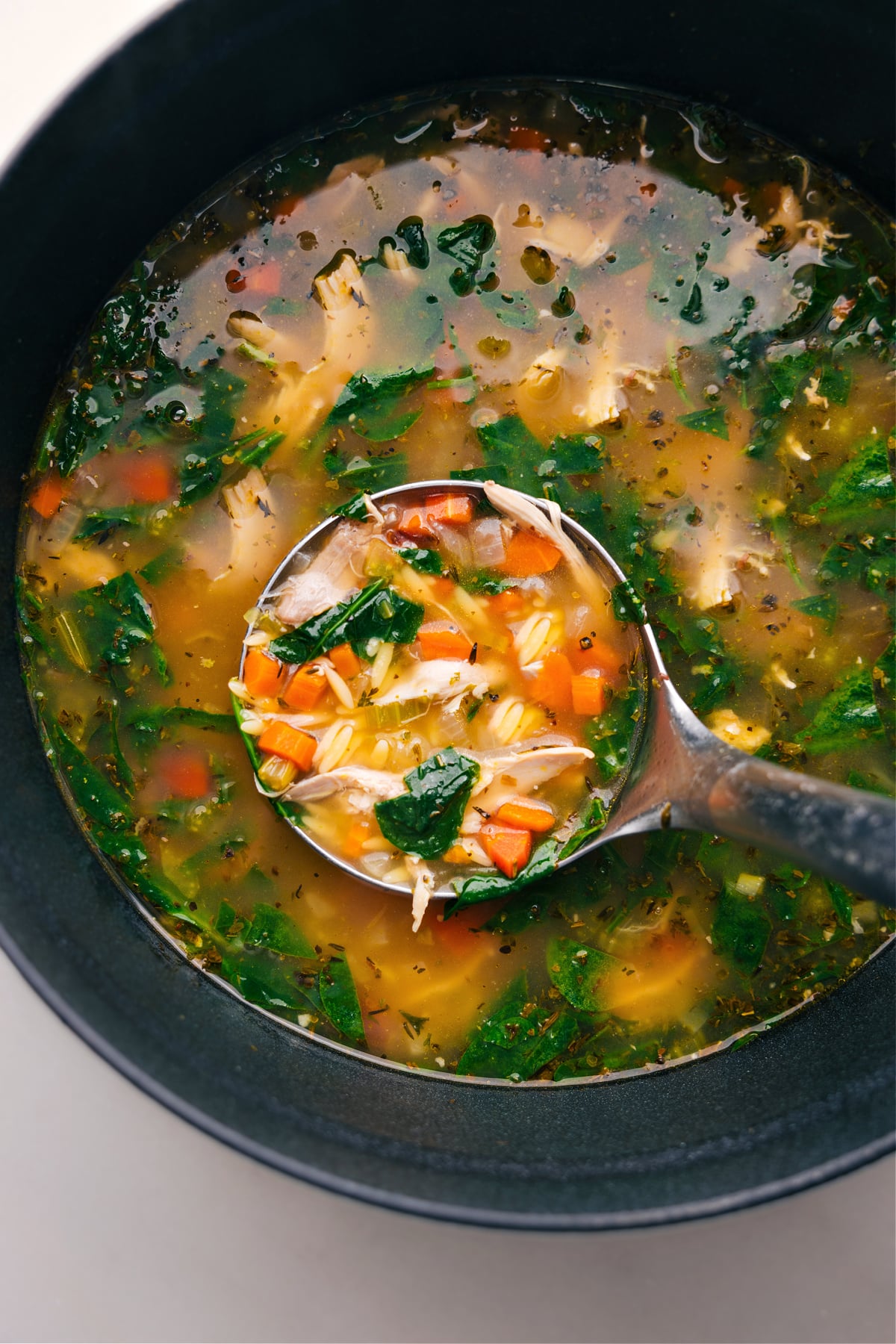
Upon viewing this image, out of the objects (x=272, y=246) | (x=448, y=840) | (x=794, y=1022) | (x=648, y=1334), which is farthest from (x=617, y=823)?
(x=272, y=246)

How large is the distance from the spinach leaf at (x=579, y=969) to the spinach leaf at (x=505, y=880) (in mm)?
280

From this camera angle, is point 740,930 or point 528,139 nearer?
point 740,930

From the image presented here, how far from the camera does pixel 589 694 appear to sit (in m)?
3.13

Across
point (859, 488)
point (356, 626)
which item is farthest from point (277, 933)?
point (859, 488)

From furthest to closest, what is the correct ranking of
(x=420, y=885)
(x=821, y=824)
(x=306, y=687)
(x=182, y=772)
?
(x=182, y=772) < (x=306, y=687) < (x=420, y=885) < (x=821, y=824)

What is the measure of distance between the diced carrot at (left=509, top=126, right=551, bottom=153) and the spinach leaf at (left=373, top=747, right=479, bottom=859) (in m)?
2.07

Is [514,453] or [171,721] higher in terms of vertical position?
[514,453]

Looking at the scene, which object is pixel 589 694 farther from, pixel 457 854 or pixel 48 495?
pixel 48 495

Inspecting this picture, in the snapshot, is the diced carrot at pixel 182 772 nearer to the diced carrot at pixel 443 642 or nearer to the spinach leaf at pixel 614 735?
the diced carrot at pixel 443 642

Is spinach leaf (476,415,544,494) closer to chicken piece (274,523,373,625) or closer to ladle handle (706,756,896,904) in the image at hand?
chicken piece (274,523,373,625)

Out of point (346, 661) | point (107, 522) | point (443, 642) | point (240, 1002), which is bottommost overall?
point (240, 1002)

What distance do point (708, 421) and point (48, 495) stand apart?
222 cm

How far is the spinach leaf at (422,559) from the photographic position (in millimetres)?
3156

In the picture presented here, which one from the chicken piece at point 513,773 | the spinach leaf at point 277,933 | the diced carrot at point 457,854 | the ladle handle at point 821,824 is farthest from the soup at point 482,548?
the ladle handle at point 821,824
